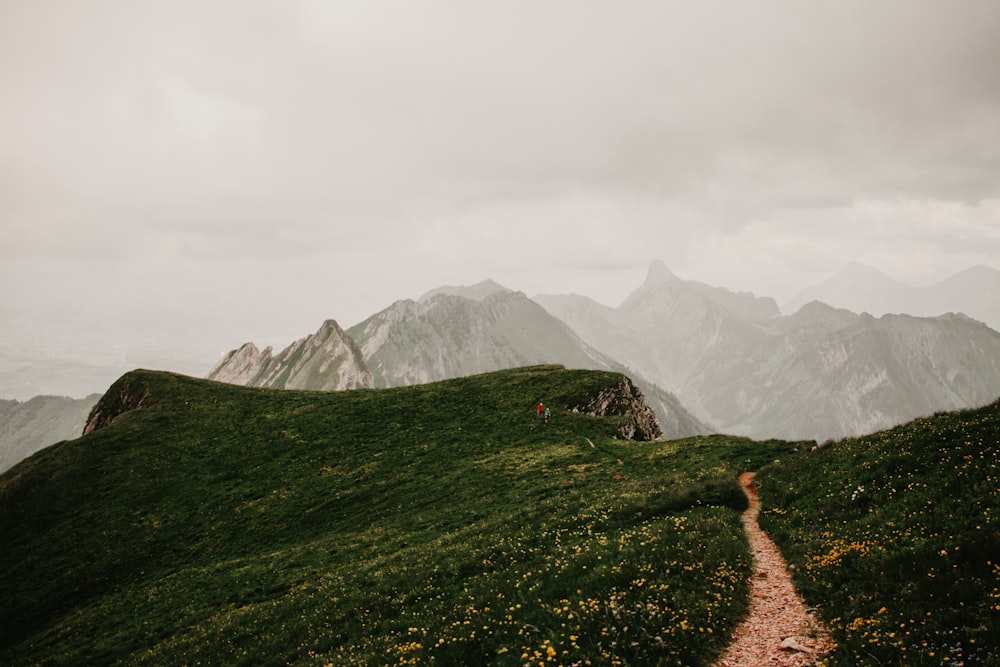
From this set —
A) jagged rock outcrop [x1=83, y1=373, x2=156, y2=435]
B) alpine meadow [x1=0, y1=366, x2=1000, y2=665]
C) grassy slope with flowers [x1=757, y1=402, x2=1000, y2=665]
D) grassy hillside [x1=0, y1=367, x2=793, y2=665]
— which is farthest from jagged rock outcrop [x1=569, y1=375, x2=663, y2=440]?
jagged rock outcrop [x1=83, y1=373, x2=156, y2=435]

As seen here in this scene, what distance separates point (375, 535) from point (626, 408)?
41756 mm

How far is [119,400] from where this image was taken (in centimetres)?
7375

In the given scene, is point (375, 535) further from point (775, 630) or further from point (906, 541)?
point (906, 541)

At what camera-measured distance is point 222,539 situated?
39.0 metres

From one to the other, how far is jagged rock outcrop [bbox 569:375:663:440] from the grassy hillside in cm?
206

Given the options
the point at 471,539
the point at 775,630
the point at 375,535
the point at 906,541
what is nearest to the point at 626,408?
the point at 375,535

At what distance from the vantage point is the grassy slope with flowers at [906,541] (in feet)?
34.4

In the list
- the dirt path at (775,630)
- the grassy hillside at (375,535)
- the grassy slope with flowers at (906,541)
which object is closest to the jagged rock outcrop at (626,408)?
the grassy hillside at (375,535)

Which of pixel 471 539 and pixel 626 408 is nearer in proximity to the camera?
pixel 471 539

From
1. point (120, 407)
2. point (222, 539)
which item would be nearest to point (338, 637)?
point (222, 539)

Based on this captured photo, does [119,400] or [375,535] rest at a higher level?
[119,400]

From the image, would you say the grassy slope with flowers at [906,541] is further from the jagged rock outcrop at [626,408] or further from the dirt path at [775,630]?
the jagged rock outcrop at [626,408]

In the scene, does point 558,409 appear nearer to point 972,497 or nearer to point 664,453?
point 664,453

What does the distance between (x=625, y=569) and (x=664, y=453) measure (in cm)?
2778
